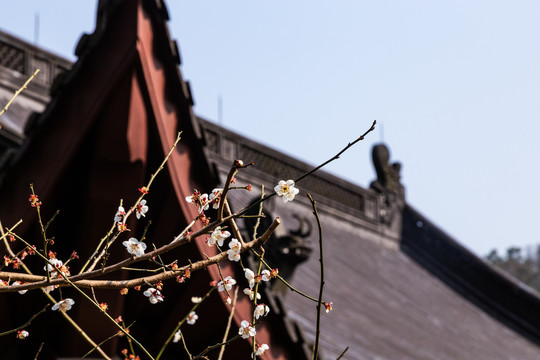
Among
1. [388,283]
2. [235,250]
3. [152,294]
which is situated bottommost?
[152,294]

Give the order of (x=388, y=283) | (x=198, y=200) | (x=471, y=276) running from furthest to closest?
(x=471, y=276), (x=388, y=283), (x=198, y=200)

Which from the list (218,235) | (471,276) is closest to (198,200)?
(218,235)

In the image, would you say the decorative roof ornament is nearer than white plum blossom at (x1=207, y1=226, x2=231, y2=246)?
No

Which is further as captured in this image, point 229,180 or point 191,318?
point 191,318

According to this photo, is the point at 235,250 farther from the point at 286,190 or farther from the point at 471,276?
the point at 471,276

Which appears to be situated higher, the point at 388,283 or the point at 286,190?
the point at 388,283

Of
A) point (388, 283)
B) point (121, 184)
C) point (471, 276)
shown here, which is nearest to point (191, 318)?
point (121, 184)

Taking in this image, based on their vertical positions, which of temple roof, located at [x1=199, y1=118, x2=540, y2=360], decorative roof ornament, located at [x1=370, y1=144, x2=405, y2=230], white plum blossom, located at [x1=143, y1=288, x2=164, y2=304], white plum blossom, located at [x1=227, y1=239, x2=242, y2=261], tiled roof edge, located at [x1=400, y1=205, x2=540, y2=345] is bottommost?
white plum blossom, located at [x1=143, y1=288, x2=164, y2=304]

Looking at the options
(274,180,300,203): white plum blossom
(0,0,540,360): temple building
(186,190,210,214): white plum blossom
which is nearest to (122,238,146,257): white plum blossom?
(186,190,210,214): white plum blossom

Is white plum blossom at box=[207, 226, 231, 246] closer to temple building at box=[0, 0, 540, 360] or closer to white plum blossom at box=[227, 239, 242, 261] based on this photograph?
white plum blossom at box=[227, 239, 242, 261]

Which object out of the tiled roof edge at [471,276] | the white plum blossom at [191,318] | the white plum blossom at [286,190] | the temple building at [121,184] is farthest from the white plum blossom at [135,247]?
the tiled roof edge at [471,276]

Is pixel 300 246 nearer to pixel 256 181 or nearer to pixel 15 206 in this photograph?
pixel 15 206

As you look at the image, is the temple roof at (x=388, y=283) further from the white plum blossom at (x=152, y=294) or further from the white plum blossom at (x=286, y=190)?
the white plum blossom at (x=286, y=190)

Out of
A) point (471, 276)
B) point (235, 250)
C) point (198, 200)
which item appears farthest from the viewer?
point (471, 276)
